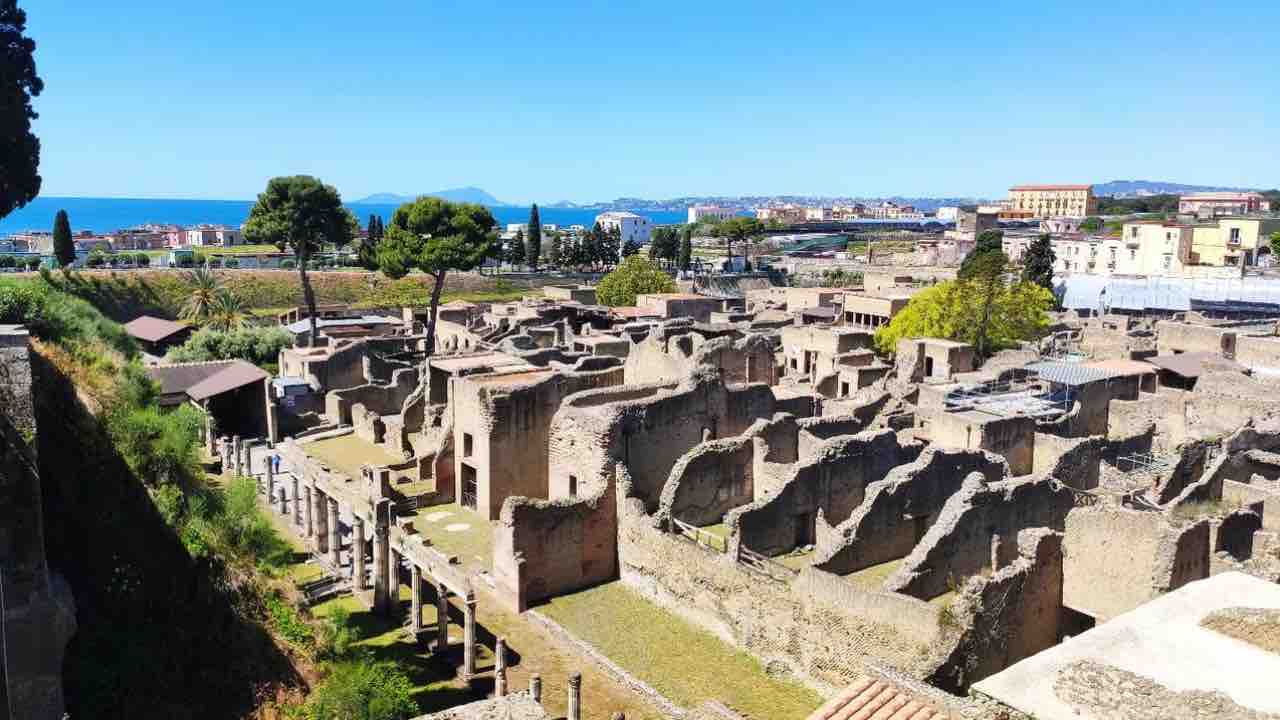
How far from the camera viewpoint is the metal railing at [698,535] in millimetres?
21906

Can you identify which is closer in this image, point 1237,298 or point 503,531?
point 503,531

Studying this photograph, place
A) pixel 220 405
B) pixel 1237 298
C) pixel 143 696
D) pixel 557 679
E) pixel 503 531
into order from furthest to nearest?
pixel 1237 298
pixel 220 405
pixel 503 531
pixel 557 679
pixel 143 696

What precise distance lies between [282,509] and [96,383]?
10.6 metres

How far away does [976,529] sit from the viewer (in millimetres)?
20203

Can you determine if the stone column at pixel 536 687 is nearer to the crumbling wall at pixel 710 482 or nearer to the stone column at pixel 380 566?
the crumbling wall at pixel 710 482

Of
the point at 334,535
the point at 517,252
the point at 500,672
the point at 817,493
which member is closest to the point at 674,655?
the point at 500,672

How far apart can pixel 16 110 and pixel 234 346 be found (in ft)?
83.4

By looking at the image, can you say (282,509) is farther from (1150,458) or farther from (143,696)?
(1150,458)

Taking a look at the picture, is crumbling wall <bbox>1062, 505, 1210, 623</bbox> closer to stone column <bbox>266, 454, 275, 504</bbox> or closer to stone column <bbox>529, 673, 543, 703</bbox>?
stone column <bbox>529, 673, 543, 703</bbox>

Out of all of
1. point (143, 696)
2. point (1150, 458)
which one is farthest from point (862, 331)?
point (143, 696)

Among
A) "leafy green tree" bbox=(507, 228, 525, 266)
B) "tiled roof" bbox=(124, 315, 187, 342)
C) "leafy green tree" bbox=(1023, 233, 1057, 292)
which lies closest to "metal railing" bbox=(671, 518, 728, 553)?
"tiled roof" bbox=(124, 315, 187, 342)

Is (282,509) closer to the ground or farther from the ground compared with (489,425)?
closer to the ground

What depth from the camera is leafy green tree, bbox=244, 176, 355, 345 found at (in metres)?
53.1

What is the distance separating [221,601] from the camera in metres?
14.6
